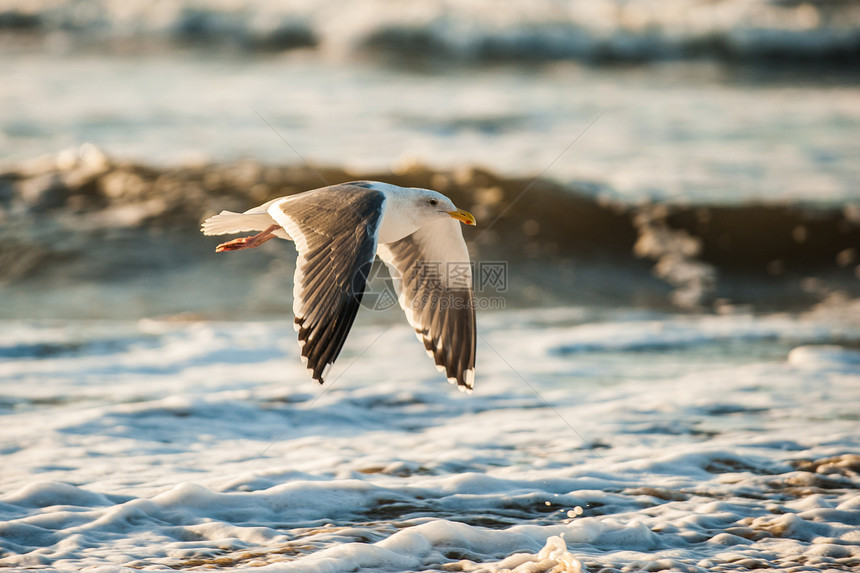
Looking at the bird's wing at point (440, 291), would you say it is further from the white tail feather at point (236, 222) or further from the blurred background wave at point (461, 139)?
the blurred background wave at point (461, 139)

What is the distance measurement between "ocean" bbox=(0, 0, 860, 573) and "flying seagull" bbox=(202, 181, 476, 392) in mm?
744

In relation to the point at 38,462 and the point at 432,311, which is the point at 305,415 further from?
the point at 38,462

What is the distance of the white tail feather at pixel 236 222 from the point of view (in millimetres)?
4805

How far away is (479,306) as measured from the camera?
27.8ft

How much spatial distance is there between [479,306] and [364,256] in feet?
14.8

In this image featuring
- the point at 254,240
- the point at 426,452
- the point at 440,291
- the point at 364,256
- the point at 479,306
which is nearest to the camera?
the point at 364,256

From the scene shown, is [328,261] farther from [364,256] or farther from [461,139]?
[461,139]

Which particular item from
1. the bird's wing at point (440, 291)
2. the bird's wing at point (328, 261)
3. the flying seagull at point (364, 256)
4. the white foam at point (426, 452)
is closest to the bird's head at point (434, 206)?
the flying seagull at point (364, 256)

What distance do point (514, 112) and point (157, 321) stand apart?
8.60 meters

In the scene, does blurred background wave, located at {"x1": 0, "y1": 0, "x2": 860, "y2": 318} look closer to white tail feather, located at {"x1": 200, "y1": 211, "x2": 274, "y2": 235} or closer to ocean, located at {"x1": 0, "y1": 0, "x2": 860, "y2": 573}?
ocean, located at {"x1": 0, "y1": 0, "x2": 860, "y2": 573}

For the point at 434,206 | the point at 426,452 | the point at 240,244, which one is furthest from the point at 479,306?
the point at 240,244

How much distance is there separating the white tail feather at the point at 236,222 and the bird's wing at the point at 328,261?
0.82 feet

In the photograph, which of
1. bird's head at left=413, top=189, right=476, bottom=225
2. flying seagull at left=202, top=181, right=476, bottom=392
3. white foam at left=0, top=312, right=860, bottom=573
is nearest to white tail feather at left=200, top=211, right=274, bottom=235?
flying seagull at left=202, top=181, right=476, bottom=392

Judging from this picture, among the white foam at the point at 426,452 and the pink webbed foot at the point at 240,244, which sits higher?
the pink webbed foot at the point at 240,244
